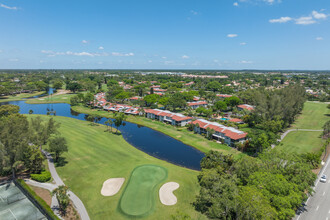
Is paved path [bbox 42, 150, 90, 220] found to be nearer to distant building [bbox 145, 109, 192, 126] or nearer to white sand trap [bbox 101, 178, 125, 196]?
white sand trap [bbox 101, 178, 125, 196]

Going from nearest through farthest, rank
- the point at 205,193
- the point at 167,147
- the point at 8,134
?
the point at 205,193 < the point at 8,134 < the point at 167,147

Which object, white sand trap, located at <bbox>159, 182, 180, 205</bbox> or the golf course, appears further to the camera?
the golf course

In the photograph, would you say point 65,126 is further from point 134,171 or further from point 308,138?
point 308,138

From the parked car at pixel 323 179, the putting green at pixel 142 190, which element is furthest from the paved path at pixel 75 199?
the parked car at pixel 323 179

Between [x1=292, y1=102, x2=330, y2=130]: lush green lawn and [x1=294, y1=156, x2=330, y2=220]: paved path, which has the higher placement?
[x1=292, y1=102, x2=330, y2=130]: lush green lawn

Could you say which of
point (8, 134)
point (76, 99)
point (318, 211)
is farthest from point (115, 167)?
point (76, 99)

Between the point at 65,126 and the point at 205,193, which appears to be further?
the point at 65,126

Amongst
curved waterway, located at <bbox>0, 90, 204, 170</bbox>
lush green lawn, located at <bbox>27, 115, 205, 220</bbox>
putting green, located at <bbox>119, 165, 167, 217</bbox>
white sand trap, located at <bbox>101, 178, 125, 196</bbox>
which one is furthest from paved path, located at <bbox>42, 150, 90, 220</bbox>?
curved waterway, located at <bbox>0, 90, 204, 170</bbox>
